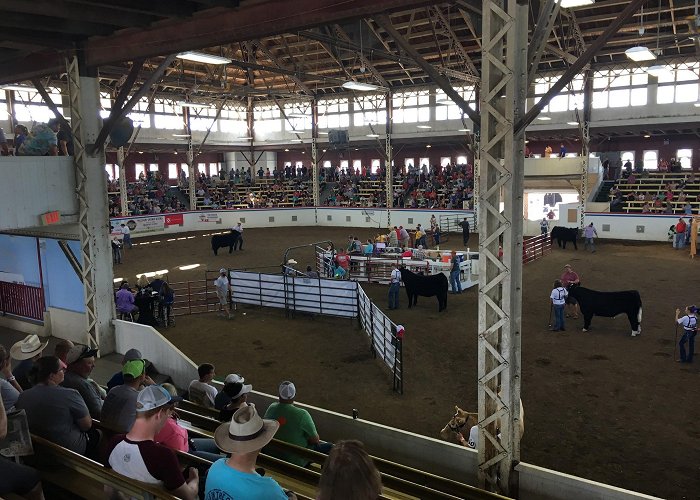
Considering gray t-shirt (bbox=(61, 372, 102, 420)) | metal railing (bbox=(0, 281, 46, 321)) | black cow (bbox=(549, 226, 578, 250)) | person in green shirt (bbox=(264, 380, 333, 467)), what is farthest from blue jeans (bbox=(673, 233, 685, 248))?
gray t-shirt (bbox=(61, 372, 102, 420))

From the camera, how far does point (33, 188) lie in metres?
11.3

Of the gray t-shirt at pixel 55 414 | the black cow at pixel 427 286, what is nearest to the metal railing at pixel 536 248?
the black cow at pixel 427 286

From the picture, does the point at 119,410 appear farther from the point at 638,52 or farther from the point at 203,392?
the point at 638,52

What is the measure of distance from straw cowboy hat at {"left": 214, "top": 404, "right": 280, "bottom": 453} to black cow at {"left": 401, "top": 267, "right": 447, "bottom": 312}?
1296 cm

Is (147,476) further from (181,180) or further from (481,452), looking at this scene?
(181,180)

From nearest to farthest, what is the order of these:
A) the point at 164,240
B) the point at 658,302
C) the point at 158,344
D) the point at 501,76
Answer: the point at 501,76 < the point at 158,344 < the point at 658,302 < the point at 164,240

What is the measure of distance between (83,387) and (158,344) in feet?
19.5

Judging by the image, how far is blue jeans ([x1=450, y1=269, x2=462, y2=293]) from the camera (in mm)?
18188

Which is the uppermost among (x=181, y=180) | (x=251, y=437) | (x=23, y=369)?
(x=181, y=180)

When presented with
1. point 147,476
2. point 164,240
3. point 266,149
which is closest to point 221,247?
point 164,240

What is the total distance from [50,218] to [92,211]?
2.81 ft

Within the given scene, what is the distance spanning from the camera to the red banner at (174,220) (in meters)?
35.9

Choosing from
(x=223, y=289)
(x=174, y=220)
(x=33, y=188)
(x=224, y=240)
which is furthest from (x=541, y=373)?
(x=174, y=220)

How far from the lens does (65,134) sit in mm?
12578
